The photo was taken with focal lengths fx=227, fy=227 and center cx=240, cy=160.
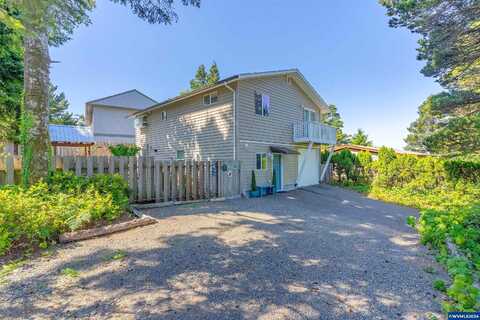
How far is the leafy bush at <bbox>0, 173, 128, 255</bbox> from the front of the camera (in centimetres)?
392

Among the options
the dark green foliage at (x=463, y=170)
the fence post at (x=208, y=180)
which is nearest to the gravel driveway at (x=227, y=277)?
the fence post at (x=208, y=180)

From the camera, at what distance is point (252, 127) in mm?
11594

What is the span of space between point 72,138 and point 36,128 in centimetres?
1298

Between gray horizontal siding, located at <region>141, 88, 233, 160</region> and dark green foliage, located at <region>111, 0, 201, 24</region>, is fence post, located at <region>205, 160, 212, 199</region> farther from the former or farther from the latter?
dark green foliage, located at <region>111, 0, 201, 24</region>

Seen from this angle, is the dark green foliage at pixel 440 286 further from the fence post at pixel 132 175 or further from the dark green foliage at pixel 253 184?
the dark green foliage at pixel 253 184

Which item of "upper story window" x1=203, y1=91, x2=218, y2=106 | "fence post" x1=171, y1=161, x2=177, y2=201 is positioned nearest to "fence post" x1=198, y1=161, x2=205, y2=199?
"fence post" x1=171, y1=161, x2=177, y2=201

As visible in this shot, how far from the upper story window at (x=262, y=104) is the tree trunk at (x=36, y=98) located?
851cm

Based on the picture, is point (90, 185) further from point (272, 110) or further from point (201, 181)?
point (272, 110)

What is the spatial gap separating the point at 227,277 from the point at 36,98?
665cm

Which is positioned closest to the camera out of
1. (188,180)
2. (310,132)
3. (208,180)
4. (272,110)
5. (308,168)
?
(188,180)

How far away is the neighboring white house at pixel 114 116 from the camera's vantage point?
72.5 ft

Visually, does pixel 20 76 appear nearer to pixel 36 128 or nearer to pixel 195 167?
pixel 36 128

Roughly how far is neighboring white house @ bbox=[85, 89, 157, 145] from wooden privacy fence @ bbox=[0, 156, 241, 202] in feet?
52.9

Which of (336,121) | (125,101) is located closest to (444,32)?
(125,101)
